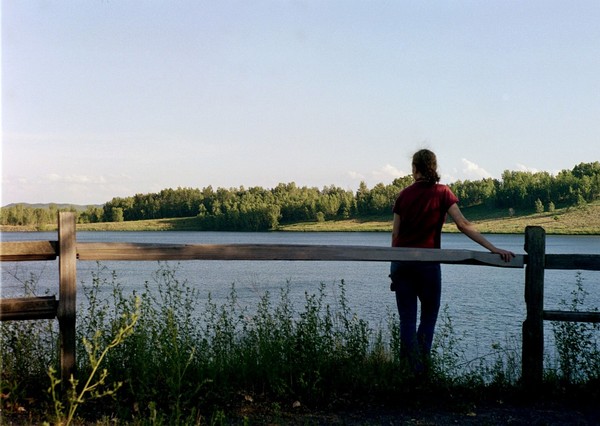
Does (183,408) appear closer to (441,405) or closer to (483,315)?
(441,405)

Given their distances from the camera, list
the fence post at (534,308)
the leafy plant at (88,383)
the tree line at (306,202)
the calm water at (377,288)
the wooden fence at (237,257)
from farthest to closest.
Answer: the tree line at (306,202) < the calm water at (377,288) < the fence post at (534,308) < the wooden fence at (237,257) < the leafy plant at (88,383)

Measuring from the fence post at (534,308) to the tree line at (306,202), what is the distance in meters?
143

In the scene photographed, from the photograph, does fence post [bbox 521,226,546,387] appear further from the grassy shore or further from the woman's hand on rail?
the grassy shore

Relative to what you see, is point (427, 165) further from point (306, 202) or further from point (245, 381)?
point (306, 202)

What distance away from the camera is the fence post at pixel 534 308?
21.8 feet

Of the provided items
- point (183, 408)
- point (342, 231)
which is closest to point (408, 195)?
point (183, 408)

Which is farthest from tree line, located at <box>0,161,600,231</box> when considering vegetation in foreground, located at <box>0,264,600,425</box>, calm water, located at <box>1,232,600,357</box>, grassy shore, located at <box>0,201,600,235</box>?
vegetation in foreground, located at <box>0,264,600,425</box>

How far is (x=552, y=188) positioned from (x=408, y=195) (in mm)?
154690

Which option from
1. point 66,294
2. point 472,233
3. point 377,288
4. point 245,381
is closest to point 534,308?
point 472,233

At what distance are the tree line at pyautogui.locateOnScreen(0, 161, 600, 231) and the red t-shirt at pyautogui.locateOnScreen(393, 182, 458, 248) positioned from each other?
142597 mm

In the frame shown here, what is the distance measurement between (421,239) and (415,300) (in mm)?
631

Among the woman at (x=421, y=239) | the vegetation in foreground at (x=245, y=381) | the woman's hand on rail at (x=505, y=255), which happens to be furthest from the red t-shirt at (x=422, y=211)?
the vegetation in foreground at (x=245, y=381)

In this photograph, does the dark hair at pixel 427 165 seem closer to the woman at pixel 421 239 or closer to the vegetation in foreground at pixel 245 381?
the woman at pixel 421 239

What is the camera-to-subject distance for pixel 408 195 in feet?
22.1
